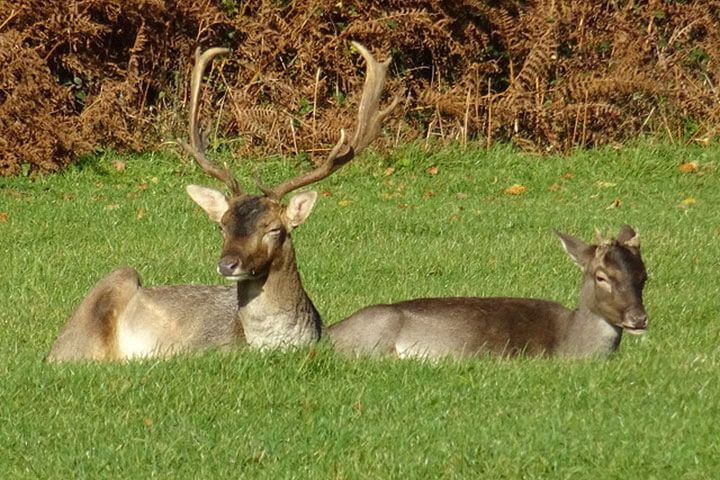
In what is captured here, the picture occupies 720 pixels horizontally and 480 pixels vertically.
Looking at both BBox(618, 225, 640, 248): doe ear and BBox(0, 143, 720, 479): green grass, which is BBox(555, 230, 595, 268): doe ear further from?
BBox(0, 143, 720, 479): green grass

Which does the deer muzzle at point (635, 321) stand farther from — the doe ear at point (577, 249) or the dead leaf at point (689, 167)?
the dead leaf at point (689, 167)

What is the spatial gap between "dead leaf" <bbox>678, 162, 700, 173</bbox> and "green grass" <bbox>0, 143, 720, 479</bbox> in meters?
0.13

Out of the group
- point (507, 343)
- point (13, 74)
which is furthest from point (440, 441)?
point (13, 74)

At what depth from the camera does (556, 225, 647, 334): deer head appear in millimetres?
9852

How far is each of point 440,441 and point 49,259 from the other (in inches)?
272

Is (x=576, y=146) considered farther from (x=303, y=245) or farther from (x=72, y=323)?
(x=72, y=323)

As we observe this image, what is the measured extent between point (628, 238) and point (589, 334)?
684 millimetres

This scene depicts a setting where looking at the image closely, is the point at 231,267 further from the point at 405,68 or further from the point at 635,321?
the point at 405,68

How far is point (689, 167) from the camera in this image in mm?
18000

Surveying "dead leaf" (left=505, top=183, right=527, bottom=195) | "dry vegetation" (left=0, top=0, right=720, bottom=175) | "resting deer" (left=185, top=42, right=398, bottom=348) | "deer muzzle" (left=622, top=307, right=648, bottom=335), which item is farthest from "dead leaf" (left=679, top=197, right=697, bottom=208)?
"resting deer" (left=185, top=42, right=398, bottom=348)

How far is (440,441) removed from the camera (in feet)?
24.3

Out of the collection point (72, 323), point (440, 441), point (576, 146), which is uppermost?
point (440, 441)

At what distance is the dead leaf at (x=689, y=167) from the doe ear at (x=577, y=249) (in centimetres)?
782

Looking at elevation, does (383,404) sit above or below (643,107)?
above
